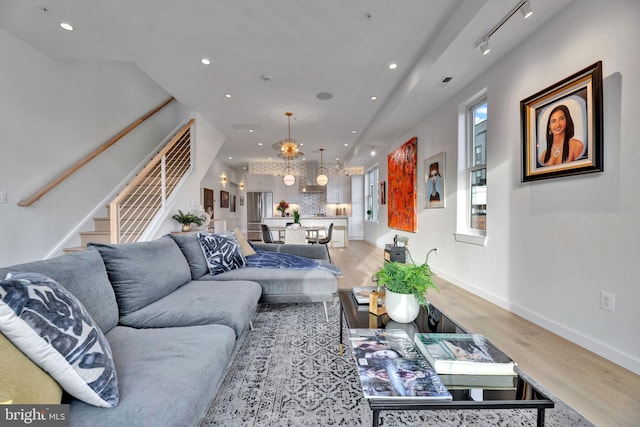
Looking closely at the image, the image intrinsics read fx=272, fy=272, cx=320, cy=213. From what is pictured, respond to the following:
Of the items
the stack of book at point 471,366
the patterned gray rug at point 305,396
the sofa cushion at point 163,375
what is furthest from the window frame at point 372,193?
the sofa cushion at point 163,375

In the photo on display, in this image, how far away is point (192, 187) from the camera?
5285 mm

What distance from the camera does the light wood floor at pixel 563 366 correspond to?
1485 mm

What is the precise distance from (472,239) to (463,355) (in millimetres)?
2727

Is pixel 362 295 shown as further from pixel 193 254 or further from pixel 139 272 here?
pixel 193 254

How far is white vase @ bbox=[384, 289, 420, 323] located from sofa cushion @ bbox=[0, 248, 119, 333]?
1539 millimetres

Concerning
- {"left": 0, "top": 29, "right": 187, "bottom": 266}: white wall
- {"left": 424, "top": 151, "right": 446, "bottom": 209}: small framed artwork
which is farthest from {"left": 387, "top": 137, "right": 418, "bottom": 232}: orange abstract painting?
{"left": 0, "top": 29, "right": 187, "bottom": 266}: white wall

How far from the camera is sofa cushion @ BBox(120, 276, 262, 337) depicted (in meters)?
1.62

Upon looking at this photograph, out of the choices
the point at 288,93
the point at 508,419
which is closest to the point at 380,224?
the point at 288,93

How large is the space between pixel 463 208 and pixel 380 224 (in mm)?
3879

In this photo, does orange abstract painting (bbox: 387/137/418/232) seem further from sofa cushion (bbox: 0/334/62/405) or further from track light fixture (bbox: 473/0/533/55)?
sofa cushion (bbox: 0/334/62/405)

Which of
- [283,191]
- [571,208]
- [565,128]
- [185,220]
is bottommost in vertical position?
[185,220]

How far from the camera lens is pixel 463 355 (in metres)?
1.14

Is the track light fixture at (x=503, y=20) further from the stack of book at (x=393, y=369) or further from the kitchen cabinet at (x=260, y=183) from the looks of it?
the kitchen cabinet at (x=260, y=183)

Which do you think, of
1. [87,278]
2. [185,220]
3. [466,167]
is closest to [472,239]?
[466,167]
